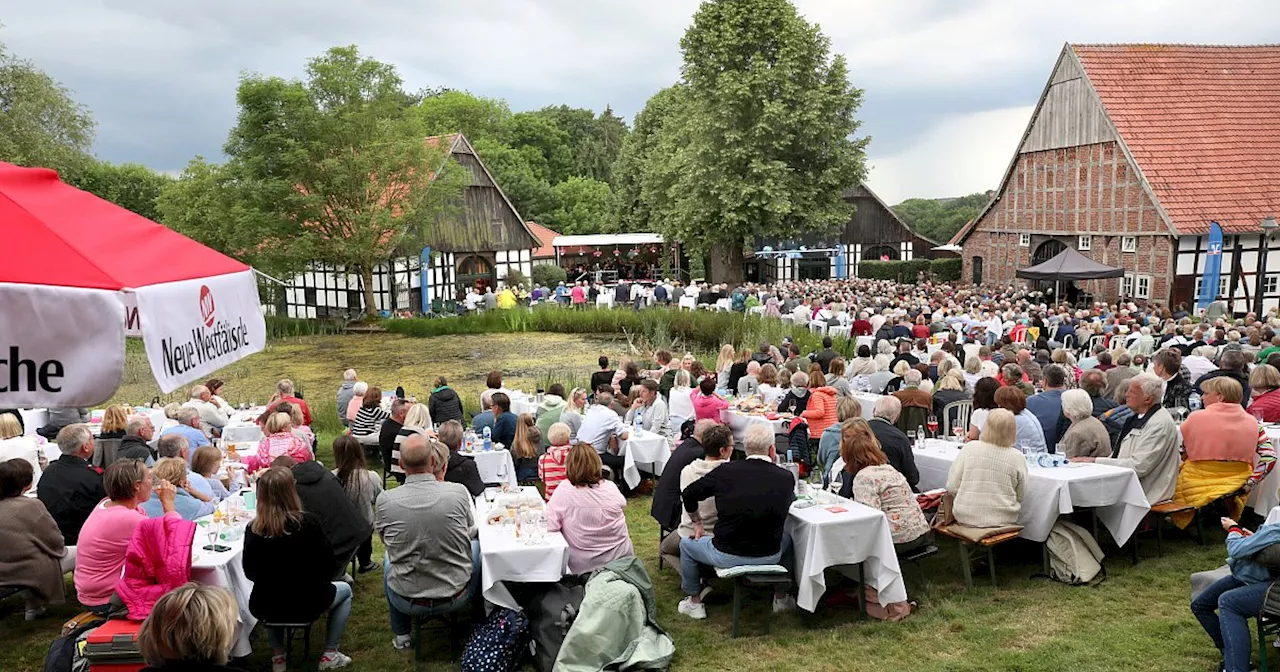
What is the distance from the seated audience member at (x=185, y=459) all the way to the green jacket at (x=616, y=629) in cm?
303

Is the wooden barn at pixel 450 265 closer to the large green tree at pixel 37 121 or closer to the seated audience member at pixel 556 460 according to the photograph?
the large green tree at pixel 37 121

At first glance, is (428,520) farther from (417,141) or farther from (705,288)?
(417,141)

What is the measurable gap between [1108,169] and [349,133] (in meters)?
22.1

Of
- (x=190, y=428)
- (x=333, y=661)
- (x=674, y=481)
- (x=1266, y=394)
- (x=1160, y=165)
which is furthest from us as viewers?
(x=1160, y=165)

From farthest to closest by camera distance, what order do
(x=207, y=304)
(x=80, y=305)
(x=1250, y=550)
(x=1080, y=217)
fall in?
(x=1080, y=217)
(x=1250, y=550)
(x=207, y=304)
(x=80, y=305)

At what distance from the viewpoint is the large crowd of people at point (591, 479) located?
556cm

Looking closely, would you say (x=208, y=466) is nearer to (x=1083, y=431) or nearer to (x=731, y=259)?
(x=1083, y=431)

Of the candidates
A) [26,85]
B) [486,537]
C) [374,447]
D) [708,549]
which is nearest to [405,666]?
[486,537]

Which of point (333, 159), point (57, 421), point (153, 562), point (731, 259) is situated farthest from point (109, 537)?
point (731, 259)

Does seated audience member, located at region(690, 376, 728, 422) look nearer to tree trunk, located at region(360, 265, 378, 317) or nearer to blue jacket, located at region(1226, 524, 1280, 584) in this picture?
blue jacket, located at region(1226, 524, 1280, 584)

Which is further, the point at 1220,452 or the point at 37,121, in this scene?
the point at 37,121

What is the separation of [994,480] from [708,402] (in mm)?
4033

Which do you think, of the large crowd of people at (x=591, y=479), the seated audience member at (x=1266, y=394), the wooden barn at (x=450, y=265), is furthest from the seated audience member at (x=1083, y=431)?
A: the wooden barn at (x=450, y=265)

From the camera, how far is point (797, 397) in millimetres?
10312
